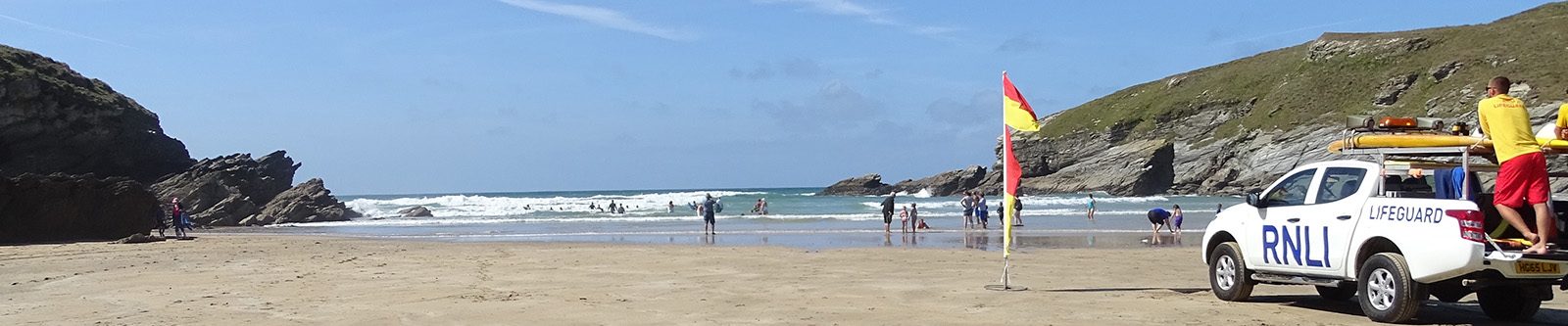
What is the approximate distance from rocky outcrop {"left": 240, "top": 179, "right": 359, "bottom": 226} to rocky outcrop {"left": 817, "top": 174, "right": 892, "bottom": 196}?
64003mm

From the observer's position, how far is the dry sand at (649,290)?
38.3 feet

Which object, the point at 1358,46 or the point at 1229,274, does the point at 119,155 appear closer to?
the point at 1229,274

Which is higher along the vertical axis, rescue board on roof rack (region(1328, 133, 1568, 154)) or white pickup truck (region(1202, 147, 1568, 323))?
rescue board on roof rack (region(1328, 133, 1568, 154))

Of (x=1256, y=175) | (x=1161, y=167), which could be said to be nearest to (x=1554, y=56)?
(x=1256, y=175)

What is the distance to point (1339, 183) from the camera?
1121cm

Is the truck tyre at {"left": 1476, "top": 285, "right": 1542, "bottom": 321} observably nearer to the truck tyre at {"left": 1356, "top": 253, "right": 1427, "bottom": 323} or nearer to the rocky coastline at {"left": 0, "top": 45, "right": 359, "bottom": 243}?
the truck tyre at {"left": 1356, "top": 253, "right": 1427, "bottom": 323}

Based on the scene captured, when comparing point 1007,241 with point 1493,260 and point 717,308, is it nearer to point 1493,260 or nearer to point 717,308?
point 717,308

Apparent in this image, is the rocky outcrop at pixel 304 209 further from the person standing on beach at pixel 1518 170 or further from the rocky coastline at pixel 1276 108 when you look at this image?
the rocky coastline at pixel 1276 108

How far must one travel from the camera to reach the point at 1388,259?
32.9 feet

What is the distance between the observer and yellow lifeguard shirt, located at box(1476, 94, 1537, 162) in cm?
941

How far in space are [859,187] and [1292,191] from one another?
111 m

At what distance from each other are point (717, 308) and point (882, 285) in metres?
3.51

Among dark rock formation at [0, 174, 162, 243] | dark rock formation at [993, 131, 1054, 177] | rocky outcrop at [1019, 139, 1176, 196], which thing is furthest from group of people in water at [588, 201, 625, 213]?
dark rock formation at [993, 131, 1054, 177]

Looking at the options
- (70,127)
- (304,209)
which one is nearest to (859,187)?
(304,209)
